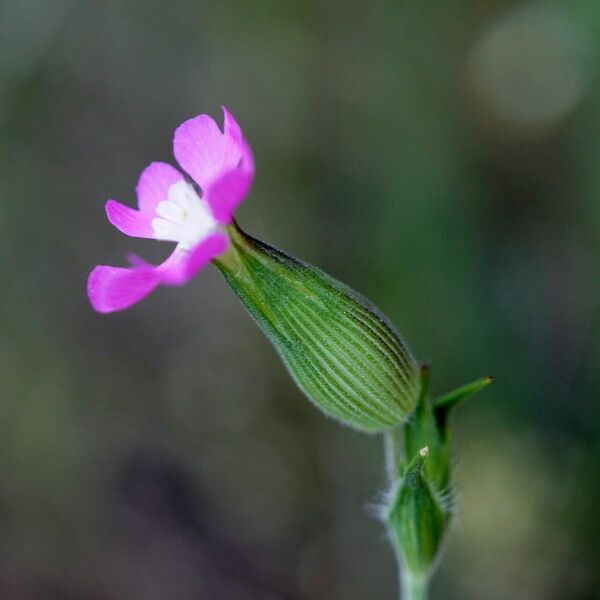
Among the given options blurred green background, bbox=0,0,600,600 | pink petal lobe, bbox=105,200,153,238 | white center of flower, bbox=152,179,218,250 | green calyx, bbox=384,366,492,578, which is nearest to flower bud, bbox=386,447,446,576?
green calyx, bbox=384,366,492,578

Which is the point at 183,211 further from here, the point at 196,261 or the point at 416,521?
the point at 416,521

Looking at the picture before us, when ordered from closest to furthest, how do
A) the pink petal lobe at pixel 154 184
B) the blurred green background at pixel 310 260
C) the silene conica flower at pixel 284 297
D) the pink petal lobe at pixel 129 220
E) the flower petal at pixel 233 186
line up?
the flower petal at pixel 233 186, the silene conica flower at pixel 284 297, the pink petal lobe at pixel 129 220, the pink petal lobe at pixel 154 184, the blurred green background at pixel 310 260

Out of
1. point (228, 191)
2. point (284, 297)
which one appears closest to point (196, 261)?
point (228, 191)

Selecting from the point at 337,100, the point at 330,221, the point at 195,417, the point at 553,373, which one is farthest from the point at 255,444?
the point at 337,100

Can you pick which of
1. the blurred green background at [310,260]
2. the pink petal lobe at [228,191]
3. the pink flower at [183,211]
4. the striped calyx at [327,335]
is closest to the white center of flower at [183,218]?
the pink flower at [183,211]

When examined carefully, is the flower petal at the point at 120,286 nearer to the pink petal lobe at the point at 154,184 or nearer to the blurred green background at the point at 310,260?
the pink petal lobe at the point at 154,184

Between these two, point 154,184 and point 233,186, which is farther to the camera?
point 154,184

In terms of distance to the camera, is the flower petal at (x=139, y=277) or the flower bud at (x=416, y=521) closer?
the flower petal at (x=139, y=277)
